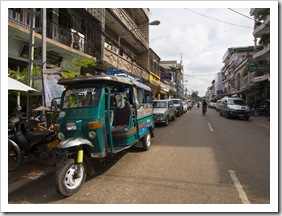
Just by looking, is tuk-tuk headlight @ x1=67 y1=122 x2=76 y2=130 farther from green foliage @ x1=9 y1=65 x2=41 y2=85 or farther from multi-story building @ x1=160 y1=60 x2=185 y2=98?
multi-story building @ x1=160 y1=60 x2=185 y2=98

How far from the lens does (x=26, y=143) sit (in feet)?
17.6

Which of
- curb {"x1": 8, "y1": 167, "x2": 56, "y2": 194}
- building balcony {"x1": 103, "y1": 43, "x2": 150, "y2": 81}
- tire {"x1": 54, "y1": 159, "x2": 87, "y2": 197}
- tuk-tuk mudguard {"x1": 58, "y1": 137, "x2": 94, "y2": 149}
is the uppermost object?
building balcony {"x1": 103, "y1": 43, "x2": 150, "y2": 81}

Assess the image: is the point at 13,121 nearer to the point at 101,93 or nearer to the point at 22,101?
the point at 101,93

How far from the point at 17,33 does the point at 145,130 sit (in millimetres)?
6930

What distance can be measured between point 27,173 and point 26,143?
78 centimetres

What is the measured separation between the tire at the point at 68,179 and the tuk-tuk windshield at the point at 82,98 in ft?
4.56

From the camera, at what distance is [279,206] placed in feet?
11.6

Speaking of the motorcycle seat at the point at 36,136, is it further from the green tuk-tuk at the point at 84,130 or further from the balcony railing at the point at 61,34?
the balcony railing at the point at 61,34

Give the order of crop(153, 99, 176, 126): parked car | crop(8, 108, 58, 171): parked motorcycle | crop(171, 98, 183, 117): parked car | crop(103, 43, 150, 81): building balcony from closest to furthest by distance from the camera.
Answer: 1. crop(8, 108, 58, 171): parked motorcycle
2. crop(153, 99, 176, 126): parked car
3. crop(103, 43, 150, 81): building balcony
4. crop(171, 98, 183, 117): parked car

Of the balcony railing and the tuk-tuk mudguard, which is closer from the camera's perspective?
the tuk-tuk mudguard

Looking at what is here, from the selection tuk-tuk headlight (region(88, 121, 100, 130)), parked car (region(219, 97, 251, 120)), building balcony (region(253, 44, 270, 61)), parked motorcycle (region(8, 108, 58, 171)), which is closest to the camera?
tuk-tuk headlight (region(88, 121, 100, 130))

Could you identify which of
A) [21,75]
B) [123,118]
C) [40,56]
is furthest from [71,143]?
[40,56]

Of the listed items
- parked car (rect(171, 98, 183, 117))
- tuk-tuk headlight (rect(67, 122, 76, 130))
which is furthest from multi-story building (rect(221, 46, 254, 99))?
tuk-tuk headlight (rect(67, 122, 76, 130))

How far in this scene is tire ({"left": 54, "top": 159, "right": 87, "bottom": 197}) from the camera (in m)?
3.63
